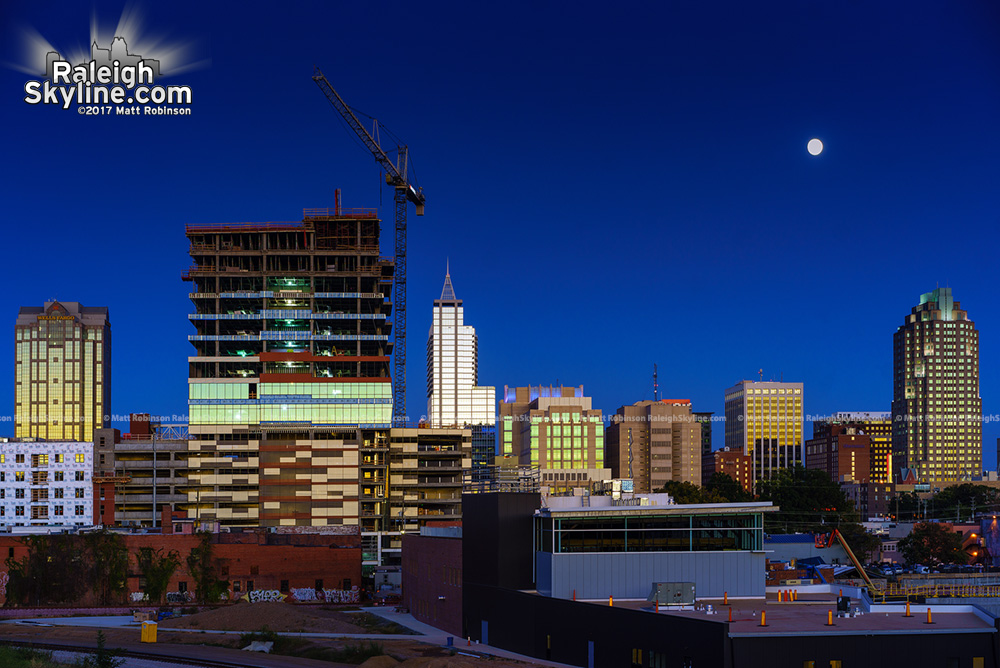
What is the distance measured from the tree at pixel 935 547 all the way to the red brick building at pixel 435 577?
68316 millimetres

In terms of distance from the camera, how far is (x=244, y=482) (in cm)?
15888

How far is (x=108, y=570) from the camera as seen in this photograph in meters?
99.7

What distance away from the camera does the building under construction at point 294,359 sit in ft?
523

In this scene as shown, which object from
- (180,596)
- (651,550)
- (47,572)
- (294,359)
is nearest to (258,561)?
(180,596)

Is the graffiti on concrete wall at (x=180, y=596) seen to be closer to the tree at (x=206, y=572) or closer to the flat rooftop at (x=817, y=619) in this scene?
the tree at (x=206, y=572)

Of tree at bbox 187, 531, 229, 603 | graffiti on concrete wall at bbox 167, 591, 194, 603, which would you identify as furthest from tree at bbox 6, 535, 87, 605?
tree at bbox 187, 531, 229, 603

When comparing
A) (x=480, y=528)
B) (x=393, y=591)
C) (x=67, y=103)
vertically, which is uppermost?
(x=67, y=103)

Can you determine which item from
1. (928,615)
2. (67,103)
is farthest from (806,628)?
(67,103)

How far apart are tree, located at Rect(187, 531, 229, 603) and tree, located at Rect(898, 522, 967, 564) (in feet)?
268

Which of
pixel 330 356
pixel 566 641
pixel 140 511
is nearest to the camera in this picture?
pixel 566 641

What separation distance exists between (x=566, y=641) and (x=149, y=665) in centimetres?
2337

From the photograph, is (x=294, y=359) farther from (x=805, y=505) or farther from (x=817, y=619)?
(x=817, y=619)

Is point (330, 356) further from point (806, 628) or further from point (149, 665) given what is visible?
point (806, 628)

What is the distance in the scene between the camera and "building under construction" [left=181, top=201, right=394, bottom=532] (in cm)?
15938
